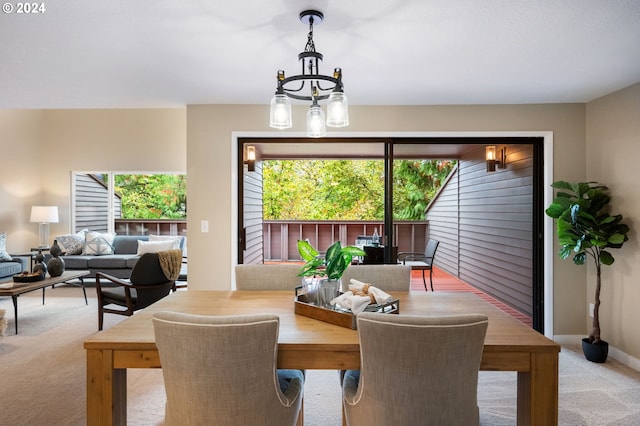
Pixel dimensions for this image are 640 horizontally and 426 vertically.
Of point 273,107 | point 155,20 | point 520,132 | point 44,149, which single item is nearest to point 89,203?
point 44,149

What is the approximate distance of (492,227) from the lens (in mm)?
4188

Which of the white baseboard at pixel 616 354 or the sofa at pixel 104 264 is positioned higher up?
the sofa at pixel 104 264

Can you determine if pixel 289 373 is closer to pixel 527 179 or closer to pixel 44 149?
pixel 527 179

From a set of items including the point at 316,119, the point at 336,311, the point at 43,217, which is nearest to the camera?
the point at 336,311

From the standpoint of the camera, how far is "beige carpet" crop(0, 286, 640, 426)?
242cm

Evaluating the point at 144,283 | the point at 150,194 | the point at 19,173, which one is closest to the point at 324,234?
the point at 144,283

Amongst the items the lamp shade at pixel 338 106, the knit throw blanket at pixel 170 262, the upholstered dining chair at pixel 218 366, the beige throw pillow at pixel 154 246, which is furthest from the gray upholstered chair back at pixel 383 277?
the beige throw pillow at pixel 154 246

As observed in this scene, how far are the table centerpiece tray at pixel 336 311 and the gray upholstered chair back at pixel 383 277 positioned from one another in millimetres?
655

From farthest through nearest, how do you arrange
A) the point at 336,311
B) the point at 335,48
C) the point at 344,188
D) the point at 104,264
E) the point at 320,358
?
1. the point at 104,264
2. the point at 344,188
3. the point at 335,48
4. the point at 336,311
5. the point at 320,358

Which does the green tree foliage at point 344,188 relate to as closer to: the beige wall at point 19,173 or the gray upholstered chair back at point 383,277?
the gray upholstered chair back at point 383,277

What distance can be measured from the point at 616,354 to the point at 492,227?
1.51m

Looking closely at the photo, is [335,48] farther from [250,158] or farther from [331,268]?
[250,158]

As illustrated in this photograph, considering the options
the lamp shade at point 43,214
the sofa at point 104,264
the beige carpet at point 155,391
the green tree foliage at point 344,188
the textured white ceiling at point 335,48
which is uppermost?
the textured white ceiling at point 335,48

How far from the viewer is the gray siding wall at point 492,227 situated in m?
4.05
